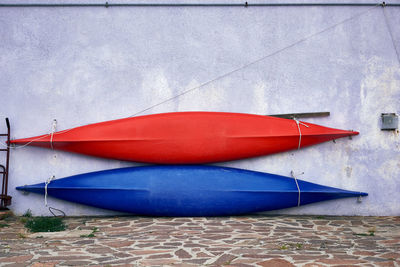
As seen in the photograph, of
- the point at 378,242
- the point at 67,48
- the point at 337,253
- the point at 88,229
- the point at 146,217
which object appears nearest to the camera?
the point at 337,253

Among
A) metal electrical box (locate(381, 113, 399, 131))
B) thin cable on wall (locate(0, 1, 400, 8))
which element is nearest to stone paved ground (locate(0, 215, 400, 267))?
metal electrical box (locate(381, 113, 399, 131))

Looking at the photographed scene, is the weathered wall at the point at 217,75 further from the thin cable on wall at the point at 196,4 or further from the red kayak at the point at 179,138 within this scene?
the red kayak at the point at 179,138

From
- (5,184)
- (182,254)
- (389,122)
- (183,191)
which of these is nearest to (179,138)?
(183,191)

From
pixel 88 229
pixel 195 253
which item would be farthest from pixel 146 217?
pixel 195 253

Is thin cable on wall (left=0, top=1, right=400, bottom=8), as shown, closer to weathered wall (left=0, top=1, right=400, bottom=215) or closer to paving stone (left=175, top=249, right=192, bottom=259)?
weathered wall (left=0, top=1, right=400, bottom=215)

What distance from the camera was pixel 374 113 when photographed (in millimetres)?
4699

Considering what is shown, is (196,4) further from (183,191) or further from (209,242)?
(209,242)

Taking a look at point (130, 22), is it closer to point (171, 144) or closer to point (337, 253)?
point (171, 144)

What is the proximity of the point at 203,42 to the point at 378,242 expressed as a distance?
260cm

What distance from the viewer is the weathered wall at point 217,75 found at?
4.62 m

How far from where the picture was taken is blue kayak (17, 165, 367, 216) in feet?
14.2

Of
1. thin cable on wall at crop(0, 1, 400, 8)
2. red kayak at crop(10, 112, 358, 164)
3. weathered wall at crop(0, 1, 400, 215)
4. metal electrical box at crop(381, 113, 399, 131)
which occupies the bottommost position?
red kayak at crop(10, 112, 358, 164)

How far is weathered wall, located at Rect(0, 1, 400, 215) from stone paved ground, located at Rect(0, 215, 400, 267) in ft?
1.82

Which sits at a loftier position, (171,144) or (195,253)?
(171,144)
